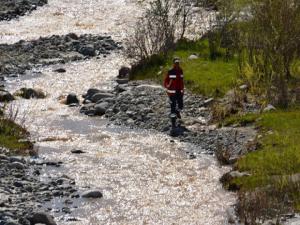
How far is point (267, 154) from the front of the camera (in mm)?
24859

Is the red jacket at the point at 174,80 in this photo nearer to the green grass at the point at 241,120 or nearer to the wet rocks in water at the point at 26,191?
the green grass at the point at 241,120

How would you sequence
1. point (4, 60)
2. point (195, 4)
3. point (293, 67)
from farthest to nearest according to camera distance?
point (195, 4)
point (4, 60)
point (293, 67)

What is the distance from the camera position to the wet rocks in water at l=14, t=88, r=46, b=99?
35.8 m

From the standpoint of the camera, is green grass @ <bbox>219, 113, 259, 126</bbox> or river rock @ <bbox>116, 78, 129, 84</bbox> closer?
green grass @ <bbox>219, 113, 259, 126</bbox>

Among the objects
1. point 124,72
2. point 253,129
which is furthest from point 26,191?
point 124,72

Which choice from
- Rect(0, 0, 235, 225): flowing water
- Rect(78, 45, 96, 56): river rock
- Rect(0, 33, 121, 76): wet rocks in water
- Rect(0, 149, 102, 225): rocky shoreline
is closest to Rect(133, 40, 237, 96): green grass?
Rect(0, 0, 235, 225): flowing water

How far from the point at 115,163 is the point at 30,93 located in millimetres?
10685

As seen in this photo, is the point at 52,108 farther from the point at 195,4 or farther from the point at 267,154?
the point at 195,4

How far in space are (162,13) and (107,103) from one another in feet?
27.8

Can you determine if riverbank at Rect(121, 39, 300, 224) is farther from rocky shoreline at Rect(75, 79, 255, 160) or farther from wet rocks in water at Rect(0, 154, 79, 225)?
wet rocks in water at Rect(0, 154, 79, 225)

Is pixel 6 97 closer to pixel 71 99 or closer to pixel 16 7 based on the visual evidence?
pixel 71 99

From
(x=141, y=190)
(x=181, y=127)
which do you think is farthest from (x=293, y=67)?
(x=141, y=190)

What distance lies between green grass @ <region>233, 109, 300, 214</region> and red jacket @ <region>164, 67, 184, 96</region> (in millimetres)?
3183

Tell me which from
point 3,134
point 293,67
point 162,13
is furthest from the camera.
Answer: point 162,13
